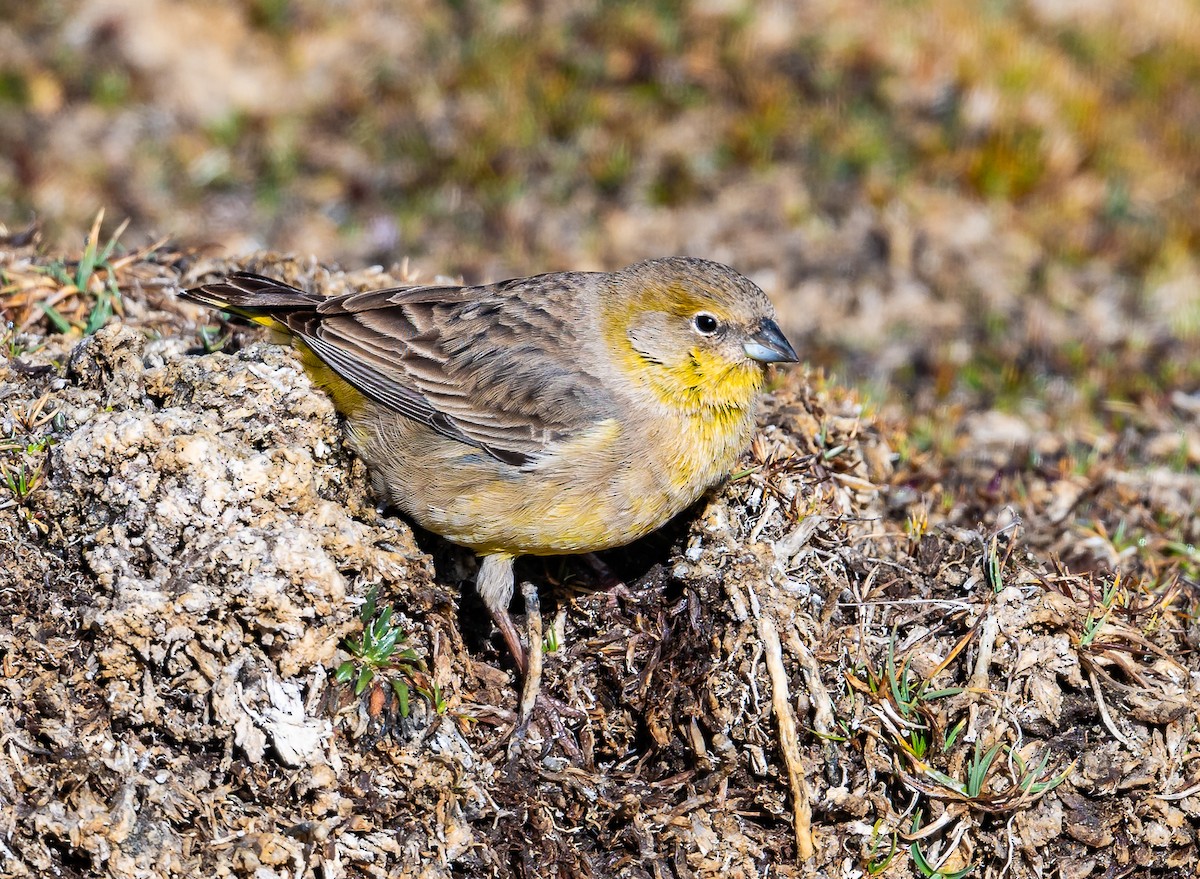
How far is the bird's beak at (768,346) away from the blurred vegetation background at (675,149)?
145 inches

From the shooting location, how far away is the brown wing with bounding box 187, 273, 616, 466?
17.9ft

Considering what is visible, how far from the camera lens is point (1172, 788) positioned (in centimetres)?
486

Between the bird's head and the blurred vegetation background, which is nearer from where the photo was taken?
the bird's head

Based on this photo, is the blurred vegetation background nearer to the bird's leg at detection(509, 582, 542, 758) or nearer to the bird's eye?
the bird's eye

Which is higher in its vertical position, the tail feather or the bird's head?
the tail feather

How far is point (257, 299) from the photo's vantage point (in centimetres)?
557

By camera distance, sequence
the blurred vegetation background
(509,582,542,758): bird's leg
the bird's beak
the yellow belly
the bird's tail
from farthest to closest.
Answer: the blurred vegetation background
the bird's tail
the bird's beak
the yellow belly
(509,582,542,758): bird's leg

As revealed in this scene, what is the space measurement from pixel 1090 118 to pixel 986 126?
3.11ft

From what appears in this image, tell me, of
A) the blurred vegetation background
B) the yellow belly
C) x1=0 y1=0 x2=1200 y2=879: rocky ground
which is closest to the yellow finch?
the yellow belly

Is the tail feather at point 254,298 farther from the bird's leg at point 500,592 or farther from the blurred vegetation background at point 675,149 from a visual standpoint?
the blurred vegetation background at point 675,149

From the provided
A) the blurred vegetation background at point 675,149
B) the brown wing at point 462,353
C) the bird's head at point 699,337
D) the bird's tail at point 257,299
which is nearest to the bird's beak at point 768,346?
the bird's head at point 699,337

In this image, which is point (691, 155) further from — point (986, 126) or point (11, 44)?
point (11, 44)

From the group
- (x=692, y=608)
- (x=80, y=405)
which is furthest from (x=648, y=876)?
(x=80, y=405)

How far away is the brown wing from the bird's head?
236 millimetres
